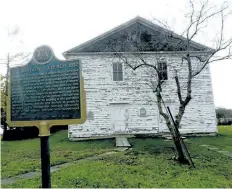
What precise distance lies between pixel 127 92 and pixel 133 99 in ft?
2.50

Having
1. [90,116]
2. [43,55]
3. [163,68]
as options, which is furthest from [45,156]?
[163,68]

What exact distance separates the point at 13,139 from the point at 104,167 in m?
19.9

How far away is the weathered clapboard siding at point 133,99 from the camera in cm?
2030

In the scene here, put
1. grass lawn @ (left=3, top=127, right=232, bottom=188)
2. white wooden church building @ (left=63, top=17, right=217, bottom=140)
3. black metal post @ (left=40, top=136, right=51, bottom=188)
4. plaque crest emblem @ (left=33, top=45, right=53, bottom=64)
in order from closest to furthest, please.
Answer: black metal post @ (left=40, top=136, right=51, bottom=188) → plaque crest emblem @ (left=33, top=45, right=53, bottom=64) → grass lawn @ (left=3, top=127, right=232, bottom=188) → white wooden church building @ (left=63, top=17, right=217, bottom=140)

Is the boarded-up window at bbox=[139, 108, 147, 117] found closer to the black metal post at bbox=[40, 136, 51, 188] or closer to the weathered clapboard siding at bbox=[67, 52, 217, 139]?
the weathered clapboard siding at bbox=[67, 52, 217, 139]

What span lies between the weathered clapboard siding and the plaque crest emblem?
575 inches

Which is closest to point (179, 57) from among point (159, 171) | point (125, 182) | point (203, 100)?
point (203, 100)

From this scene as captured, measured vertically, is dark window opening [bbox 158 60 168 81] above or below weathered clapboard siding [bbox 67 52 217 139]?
above

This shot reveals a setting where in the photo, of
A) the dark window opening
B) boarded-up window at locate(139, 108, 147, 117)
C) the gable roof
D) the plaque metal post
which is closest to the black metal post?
the plaque metal post

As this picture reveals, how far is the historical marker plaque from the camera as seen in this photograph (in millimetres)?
5262

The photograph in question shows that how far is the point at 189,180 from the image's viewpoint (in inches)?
292

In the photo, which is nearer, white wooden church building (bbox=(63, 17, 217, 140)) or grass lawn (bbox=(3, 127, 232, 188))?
grass lawn (bbox=(3, 127, 232, 188))

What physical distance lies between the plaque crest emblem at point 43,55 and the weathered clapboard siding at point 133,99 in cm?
1461

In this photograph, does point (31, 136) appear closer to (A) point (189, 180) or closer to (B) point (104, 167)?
A: (B) point (104, 167)
